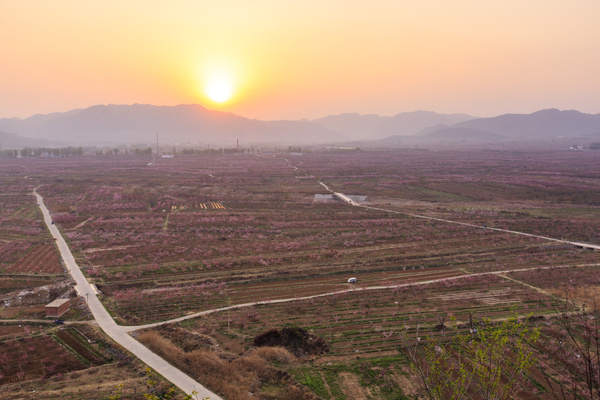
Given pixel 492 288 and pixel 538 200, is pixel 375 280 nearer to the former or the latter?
pixel 492 288

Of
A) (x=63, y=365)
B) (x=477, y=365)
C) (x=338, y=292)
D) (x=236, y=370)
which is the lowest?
(x=63, y=365)

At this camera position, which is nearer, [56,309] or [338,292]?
[56,309]

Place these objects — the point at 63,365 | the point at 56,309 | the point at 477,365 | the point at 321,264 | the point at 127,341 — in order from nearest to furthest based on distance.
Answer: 1. the point at 477,365
2. the point at 63,365
3. the point at 127,341
4. the point at 56,309
5. the point at 321,264

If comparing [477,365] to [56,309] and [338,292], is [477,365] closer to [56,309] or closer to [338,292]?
[338,292]

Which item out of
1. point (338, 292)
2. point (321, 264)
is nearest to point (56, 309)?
point (338, 292)

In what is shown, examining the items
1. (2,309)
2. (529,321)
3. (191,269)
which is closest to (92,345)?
(2,309)

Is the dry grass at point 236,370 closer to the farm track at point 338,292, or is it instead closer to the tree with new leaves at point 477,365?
the farm track at point 338,292
